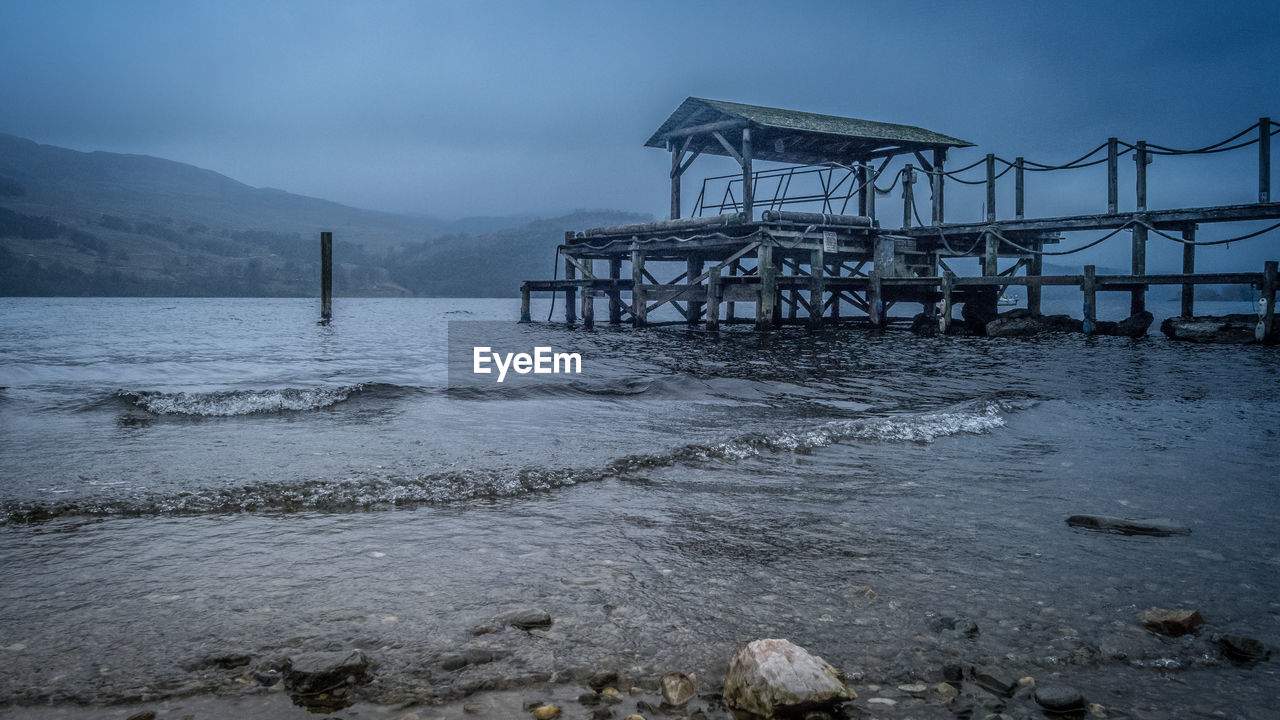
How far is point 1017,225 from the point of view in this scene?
24.5 metres

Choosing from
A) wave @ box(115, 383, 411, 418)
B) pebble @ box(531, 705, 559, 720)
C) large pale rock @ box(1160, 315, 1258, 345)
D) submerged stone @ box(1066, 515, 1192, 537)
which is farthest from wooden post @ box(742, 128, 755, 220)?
pebble @ box(531, 705, 559, 720)

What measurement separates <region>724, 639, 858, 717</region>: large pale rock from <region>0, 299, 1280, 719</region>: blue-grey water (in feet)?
0.68

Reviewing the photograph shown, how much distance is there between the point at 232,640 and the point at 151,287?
17559 centimetres

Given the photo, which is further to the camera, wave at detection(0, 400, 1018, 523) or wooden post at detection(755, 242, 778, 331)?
wooden post at detection(755, 242, 778, 331)

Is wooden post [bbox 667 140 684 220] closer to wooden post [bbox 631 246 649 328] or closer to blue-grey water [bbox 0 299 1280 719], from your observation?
wooden post [bbox 631 246 649 328]

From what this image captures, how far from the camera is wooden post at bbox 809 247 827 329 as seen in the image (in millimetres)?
24584

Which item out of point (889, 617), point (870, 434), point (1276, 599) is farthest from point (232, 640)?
point (870, 434)

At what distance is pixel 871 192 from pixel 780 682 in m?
25.9

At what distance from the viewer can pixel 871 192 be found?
2592 centimetres

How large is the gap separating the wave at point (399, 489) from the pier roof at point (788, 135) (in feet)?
57.0

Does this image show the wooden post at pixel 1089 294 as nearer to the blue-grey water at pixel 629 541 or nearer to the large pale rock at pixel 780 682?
the blue-grey water at pixel 629 541

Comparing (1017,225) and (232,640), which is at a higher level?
(1017,225)

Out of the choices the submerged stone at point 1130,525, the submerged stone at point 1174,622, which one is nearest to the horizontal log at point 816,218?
the submerged stone at point 1130,525

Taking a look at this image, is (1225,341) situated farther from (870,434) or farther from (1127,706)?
(1127,706)
